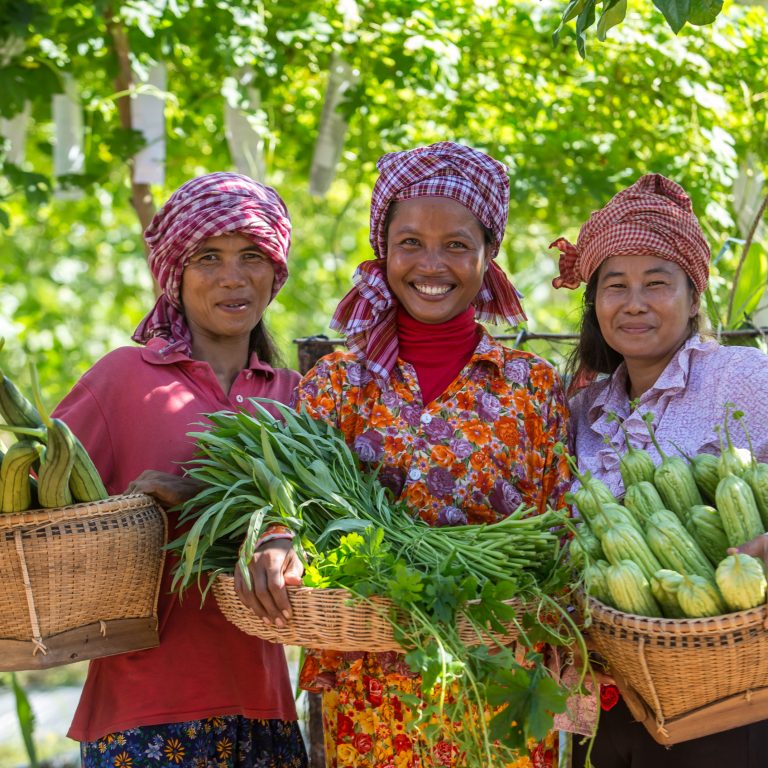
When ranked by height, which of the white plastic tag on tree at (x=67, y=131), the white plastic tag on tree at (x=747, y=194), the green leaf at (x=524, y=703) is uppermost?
the white plastic tag on tree at (x=67, y=131)

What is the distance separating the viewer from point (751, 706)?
2148mm

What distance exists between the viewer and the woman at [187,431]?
8.56ft

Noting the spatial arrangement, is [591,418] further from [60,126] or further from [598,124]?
[60,126]

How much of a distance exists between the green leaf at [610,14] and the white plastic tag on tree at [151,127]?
8.38 feet

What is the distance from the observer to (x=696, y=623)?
2014mm

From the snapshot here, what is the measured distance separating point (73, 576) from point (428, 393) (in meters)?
1.00

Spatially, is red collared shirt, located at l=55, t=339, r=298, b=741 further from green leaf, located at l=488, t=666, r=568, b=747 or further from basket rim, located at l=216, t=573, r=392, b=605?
green leaf, located at l=488, t=666, r=568, b=747

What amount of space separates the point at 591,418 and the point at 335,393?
2.36 ft

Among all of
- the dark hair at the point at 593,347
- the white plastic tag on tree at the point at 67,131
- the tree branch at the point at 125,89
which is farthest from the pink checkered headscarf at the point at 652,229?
the white plastic tag on tree at the point at 67,131

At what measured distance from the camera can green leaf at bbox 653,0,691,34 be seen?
6.97 ft

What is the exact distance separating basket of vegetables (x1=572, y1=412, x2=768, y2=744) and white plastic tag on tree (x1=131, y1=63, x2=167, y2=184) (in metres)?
2.87

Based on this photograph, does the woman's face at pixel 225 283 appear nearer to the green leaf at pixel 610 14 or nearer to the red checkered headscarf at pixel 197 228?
the red checkered headscarf at pixel 197 228

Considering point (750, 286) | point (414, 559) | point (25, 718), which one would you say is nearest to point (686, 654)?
point (414, 559)

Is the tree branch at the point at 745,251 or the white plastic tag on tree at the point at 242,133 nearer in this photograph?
the tree branch at the point at 745,251
